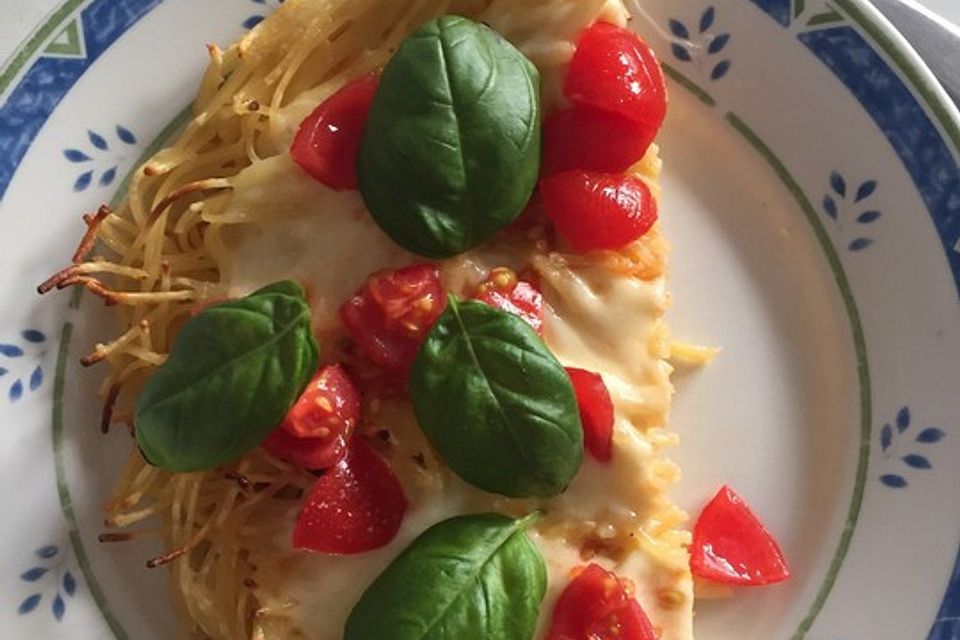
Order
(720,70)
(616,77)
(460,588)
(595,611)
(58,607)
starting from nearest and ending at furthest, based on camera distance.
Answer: (460,588)
(595,611)
(616,77)
(58,607)
(720,70)

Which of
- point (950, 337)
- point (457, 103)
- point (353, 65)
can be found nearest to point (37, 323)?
point (353, 65)

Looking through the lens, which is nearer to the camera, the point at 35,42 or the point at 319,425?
the point at 319,425

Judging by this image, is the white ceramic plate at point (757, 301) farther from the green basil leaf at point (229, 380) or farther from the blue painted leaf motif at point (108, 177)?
the green basil leaf at point (229, 380)

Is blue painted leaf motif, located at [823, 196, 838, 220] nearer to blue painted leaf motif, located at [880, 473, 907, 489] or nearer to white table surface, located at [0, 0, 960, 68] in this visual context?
blue painted leaf motif, located at [880, 473, 907, 489]

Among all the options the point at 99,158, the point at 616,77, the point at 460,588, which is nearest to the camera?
the point at 460,588

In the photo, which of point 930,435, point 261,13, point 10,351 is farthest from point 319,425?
point 930,435

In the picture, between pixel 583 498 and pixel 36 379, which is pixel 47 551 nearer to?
pixel 36 379

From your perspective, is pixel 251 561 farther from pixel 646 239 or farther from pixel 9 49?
Answer: pixel 9 49
